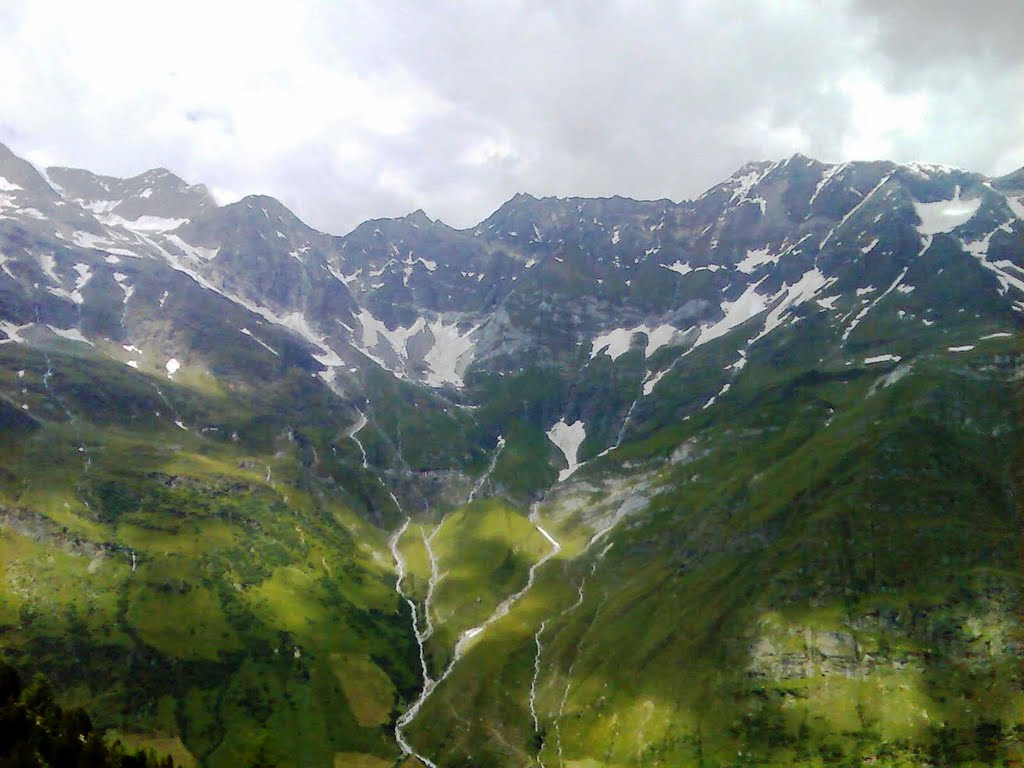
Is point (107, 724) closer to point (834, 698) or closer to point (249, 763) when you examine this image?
point (249, 763)

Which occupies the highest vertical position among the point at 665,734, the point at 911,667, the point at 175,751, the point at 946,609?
the point at 946,609

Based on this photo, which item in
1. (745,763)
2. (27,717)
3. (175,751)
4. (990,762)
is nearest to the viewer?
(27,717)

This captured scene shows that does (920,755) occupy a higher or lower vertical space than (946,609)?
lower

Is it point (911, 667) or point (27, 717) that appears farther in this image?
point (911, 667)

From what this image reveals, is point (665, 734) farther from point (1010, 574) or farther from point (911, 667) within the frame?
point (1010, 574)

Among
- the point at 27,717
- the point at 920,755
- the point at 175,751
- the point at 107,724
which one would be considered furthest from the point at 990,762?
the point at 107,724

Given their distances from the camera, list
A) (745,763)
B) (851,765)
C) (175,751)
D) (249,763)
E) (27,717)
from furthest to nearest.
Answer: (175,751)
(745,763)
(851,765)
(27,717)
(249,763)

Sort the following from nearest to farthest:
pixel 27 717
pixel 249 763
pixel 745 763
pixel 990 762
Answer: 1. pixel 249 763
2. pixel 27 717
3. pixel 990 762
4. pixel 745 763

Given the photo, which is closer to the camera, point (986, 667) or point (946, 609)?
point (986, 667)

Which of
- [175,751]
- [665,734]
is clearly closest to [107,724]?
[175,751]

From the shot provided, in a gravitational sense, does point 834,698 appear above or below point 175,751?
above
